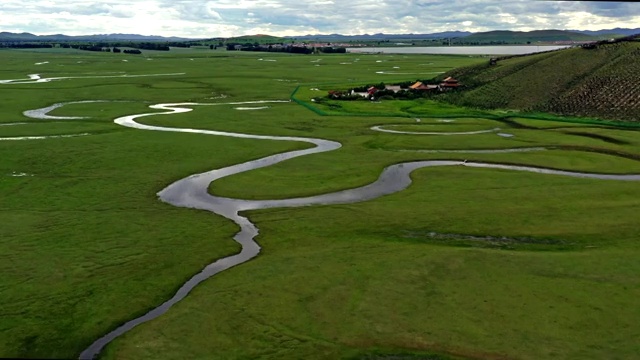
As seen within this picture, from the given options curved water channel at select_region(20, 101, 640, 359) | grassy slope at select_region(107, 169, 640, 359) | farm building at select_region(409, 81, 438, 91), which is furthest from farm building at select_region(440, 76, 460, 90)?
grassy slope at select_region(107, 169, 640, 359)

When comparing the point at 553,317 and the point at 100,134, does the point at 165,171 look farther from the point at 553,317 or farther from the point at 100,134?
the point at 553,317

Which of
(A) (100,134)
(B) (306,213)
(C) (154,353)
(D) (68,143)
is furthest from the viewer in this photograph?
(A) (100,134)

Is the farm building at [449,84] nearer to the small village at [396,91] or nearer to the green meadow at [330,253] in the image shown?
the small village at [396,91]

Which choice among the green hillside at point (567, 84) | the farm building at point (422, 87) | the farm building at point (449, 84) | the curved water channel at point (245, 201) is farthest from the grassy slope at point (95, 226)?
the farm building at point (449, 84)

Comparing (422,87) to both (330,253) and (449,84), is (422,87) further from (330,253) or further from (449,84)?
(330,253)

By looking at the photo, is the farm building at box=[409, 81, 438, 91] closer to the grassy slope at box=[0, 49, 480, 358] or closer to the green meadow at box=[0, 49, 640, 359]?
the grassy slope at box=[0, 49, 480, 358]

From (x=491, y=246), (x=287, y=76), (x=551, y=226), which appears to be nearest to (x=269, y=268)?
(x=491, y=246)
